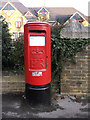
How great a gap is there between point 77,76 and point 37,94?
121 centimetres

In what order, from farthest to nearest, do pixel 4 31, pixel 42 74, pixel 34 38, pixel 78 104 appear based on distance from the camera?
1. pixel 4 31
2. pixel 78 104
3. pixel 42 74
4. pixel 34 38

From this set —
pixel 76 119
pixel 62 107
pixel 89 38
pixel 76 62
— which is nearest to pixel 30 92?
pixel 62 107

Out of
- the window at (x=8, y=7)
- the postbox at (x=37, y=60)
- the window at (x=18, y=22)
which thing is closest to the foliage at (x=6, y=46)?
the postbox at (x=37, y=60)

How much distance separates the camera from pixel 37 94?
2180mm

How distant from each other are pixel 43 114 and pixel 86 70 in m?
1.50

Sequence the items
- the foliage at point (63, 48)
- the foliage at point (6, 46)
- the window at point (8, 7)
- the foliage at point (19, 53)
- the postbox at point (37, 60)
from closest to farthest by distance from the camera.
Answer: the postbox at point (37, 60), the foliage at point (63, 48), the foliage at point (19, 53), the foliage at point (6, 46), the window at point (8, 7)

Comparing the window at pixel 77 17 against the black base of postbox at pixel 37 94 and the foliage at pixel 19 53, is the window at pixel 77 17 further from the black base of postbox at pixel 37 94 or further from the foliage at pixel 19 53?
the black base of postbox at pixel 37 94

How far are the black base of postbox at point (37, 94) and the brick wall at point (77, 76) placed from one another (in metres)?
0.77

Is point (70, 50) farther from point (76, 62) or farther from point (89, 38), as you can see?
point (89, 38)

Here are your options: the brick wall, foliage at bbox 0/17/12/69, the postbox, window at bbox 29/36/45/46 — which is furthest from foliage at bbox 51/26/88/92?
foliage at bbox 0/17/12/69

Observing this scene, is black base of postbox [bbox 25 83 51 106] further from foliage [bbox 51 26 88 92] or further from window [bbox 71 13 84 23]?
window [bbox 71 13 84 23]

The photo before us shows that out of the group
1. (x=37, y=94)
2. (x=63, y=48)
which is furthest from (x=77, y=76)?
(x=37, y=94)

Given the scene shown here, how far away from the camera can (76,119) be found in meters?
2.05

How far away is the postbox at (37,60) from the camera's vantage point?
195 cm
